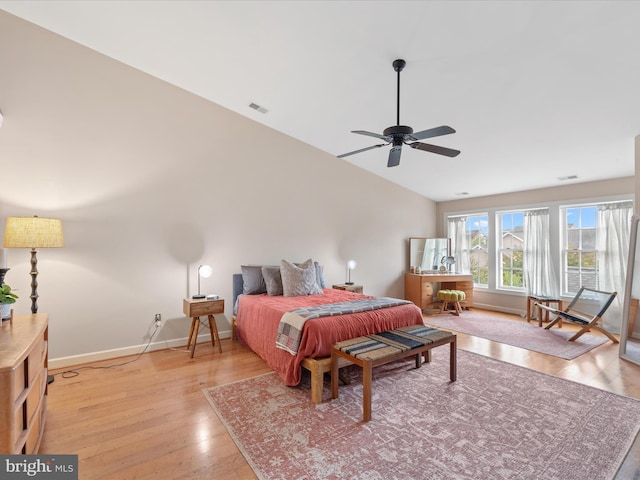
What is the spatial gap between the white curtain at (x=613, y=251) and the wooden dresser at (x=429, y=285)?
6.48 feet

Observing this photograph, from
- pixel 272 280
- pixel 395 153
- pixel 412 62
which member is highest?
pixel 412 62

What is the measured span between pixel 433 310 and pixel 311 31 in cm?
529

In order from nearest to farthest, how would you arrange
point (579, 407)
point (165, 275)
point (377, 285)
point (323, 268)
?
point (579, 407) → point (165, 275) → point (323, 268) → point (377, 285)

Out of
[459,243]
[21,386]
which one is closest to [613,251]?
[459,243]

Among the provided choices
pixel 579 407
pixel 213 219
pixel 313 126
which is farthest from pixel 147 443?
pixel 313 126

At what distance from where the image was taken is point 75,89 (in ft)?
10.8

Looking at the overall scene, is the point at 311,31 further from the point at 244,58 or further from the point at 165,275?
the point at 165,275

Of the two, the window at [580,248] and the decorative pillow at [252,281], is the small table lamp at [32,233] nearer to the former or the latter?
the decorative pillow at [252,281]

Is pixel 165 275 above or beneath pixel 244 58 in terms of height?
beneath

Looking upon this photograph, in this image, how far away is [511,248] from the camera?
597 cm

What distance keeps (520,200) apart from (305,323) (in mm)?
5259

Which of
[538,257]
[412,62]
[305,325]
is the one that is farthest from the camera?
[538,257]

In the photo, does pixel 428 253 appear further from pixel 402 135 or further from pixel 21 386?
pixel 21 386

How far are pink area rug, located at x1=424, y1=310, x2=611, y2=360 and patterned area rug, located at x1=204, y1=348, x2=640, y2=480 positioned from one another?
1.09 meters
